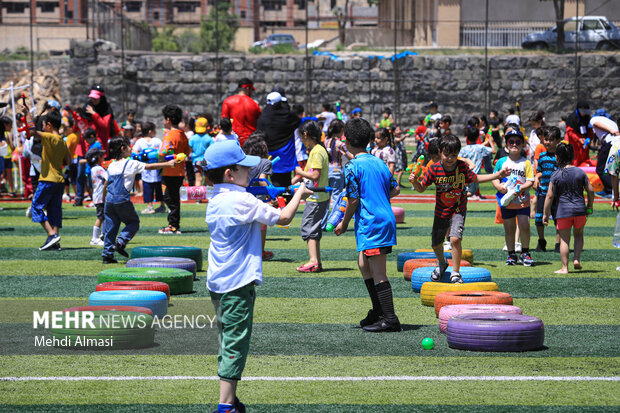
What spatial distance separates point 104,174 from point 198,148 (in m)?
6.95

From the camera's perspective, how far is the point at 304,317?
8945mm

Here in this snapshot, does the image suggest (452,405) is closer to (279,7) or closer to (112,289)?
(112,289)

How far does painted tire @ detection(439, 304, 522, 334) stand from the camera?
801 centimetres

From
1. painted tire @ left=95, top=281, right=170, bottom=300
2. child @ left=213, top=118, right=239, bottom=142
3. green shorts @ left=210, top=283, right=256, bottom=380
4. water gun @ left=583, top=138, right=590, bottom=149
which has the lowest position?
painted tire @ left=95, top=281, right=170, bottom=300

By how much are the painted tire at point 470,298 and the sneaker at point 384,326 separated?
765 millimetres

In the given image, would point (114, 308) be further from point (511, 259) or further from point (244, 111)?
point (244, 111)

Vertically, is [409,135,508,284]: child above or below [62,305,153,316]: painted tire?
above

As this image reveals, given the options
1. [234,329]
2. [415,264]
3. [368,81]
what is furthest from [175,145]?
[368,81]

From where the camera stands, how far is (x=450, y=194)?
9820 millimetres

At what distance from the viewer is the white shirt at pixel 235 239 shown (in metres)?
5.57

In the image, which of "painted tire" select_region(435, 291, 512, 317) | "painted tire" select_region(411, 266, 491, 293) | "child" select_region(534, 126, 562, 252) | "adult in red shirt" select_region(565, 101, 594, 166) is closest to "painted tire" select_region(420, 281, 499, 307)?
"painted tire" select_region(435, 291, 512, 317)

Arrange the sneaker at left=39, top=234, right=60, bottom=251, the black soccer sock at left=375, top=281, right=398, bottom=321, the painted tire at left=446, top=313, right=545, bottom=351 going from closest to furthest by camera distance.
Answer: the painted tire at left=446, top=313, right=545, bottom=351
the black soccer sock at left=375, top=281, right=398, bottom=321
the sneaker at left=39, top=234, right=60, bottom=251

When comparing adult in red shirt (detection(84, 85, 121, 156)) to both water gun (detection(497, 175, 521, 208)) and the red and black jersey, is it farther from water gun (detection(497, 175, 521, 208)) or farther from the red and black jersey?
the red and black jersey

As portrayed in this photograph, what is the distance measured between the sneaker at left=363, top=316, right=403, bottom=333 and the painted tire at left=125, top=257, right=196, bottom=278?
131 inches
